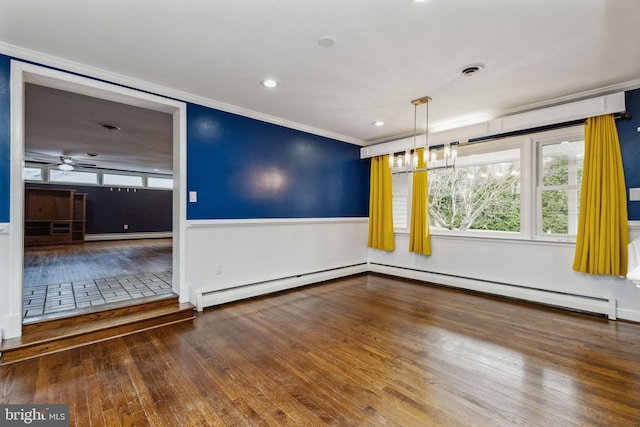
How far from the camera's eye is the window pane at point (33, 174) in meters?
8.33

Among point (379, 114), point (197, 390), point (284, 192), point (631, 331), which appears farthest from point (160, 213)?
point (631, 331)

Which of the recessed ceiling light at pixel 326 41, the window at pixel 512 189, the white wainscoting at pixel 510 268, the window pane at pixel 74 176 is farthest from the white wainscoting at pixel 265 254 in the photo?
the window pane at pixel 74 176

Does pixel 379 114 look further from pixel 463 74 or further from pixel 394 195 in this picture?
pixel 394 195

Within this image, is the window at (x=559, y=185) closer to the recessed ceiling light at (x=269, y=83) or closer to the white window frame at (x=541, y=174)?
the white window frame at (x=541, y=174)

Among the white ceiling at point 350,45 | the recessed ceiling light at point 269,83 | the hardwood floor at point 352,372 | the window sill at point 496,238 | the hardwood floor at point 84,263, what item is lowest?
the hardwood floor at point 352,372

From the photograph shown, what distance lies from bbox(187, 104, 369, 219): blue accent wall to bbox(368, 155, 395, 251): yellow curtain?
11.0 inches

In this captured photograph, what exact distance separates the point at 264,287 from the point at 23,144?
291 cm

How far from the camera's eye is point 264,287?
13.6 ft

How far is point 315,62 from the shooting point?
2693mm

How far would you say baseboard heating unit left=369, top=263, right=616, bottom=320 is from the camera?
129 inches

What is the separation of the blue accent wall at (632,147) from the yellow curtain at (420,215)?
7.33ft

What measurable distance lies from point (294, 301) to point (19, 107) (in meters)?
3.33

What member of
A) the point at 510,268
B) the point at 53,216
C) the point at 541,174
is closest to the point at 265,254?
the point at 510,268

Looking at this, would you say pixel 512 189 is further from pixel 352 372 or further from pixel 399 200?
pixel 352 372
